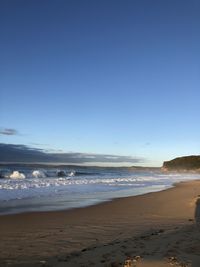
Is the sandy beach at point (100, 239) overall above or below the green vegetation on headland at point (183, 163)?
below

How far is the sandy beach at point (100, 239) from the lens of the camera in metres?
7.25

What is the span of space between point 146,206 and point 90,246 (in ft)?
30.7

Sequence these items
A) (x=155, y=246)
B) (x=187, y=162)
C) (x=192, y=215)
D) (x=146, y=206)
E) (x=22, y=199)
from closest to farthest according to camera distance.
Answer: (x=155, y=246) → (x=192, y=215) → (x=146, y=206) → (x=22, y=199) → (x=187, y=162)

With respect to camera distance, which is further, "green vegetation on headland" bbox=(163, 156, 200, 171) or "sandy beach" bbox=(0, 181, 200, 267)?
"green vegetation on headland" bbox=(163, 156, 200, 171)

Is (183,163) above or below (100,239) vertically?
above

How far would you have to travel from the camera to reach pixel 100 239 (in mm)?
9578

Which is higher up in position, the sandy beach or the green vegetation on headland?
the green vegetation on headland

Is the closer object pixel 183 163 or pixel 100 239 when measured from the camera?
pixel 100 239

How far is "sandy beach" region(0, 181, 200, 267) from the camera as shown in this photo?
7.25m

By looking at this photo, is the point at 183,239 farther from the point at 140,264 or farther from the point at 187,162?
the point at 187,162

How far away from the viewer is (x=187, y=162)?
6220 inches

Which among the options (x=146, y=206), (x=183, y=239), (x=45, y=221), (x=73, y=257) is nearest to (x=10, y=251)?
(x=73, y=257)

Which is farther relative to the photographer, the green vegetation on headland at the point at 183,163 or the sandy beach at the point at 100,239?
the green vegetation on headland at the point at 183,163

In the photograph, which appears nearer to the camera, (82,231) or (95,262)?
(95,262)
